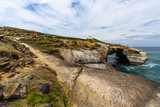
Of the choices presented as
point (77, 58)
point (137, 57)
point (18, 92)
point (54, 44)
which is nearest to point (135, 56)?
point (137, 57)

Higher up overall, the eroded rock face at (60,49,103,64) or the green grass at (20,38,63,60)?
the green grass at (20,38,63,60)

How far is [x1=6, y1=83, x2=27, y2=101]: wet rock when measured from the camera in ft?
18.4

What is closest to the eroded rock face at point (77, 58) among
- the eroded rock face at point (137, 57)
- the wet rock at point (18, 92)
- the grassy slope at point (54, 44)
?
the grassy slope at point (54, 44)

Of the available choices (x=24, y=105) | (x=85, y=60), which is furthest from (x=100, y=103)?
(x=85, y=60)

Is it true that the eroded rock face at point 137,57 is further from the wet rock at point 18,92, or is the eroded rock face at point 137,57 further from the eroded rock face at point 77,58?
the wet rock at point 18,92

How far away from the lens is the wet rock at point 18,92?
220 inches

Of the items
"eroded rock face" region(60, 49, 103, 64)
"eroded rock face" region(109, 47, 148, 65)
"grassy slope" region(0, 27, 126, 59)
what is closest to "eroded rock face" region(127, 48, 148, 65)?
"eroded rock face" region(109, 47, 148, 65)

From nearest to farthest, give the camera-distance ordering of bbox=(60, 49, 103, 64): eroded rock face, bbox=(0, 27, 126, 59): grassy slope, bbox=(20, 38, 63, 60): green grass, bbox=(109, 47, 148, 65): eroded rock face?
1. bbox=(60, 49, 103, 64): eroded rock face
2. bbox=(20, 38, 63, 60): green grass
3. bbox=(0, 27, 126, 59): grassy slope
4. bbox=(109, 47, 148, 65): eroded rock face

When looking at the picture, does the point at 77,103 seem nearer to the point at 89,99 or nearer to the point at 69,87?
the point at 89,99

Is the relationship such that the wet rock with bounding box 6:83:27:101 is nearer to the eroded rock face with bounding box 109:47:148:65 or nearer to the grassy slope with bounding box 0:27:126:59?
the grassy slope with bounding box 0:27:126:59

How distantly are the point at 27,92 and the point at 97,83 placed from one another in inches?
340

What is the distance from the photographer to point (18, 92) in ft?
19.9

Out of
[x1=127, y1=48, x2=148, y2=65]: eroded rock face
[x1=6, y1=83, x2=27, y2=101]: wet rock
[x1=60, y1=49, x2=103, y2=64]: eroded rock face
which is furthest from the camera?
[x1=127, y1=48, x2=148, y2=65]: eroded rock face

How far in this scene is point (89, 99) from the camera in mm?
9047
